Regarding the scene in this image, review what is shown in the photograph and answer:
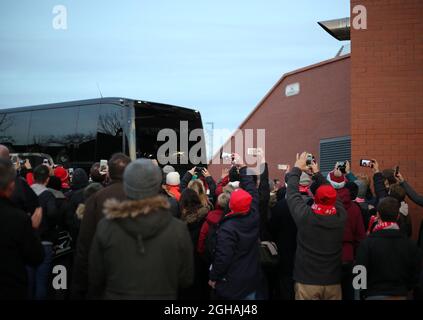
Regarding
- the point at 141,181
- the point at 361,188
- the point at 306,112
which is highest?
the point at 306,112

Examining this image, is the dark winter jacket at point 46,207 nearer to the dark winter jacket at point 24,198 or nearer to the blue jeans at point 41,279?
the blue jeans at point 41,279

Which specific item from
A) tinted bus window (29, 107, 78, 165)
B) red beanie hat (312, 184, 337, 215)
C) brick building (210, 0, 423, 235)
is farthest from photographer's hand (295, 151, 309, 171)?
tinted bus window (29, 107, 78, 165)

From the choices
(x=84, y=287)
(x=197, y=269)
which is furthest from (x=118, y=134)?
(x=84, y=287)

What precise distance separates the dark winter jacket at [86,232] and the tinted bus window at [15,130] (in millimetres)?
10673

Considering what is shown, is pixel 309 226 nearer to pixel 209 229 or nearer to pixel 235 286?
pixel 235 286

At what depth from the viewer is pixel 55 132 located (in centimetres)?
1327

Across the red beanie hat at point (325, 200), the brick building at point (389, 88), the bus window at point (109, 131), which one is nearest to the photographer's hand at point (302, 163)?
the red beanie hat at point (325, 200)

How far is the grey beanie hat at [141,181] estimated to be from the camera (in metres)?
3.44

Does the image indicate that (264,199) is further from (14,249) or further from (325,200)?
(14,249)

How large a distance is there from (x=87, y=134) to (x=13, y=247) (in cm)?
911

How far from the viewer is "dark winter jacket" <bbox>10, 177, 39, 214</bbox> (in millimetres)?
4508

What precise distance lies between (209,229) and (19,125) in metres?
10.2

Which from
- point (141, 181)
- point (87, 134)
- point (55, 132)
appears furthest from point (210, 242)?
point (55, 132)
